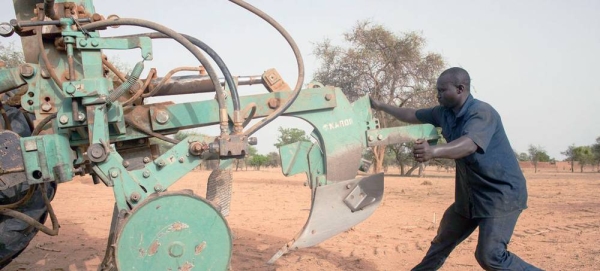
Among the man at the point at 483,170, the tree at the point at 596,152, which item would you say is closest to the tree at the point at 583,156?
the tree at the point at 596,152

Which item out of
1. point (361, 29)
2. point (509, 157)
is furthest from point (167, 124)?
point (361, 29)

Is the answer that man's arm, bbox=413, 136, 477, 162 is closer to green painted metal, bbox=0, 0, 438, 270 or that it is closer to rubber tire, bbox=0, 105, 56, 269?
green painted metal, bbox=0, 0, 438, 270

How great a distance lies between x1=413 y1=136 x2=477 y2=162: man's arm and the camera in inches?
122

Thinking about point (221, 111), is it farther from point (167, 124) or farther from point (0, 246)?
point (0, 246)

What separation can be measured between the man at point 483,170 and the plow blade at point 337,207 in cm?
68

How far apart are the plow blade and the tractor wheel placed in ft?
6.88

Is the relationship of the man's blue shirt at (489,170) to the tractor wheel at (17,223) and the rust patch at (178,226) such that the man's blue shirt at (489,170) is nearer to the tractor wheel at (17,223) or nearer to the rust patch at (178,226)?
the rust patch at (178,226)

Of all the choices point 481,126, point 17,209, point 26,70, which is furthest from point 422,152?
point 17,209

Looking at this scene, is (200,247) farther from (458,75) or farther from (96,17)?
(458,75)

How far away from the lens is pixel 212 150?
3.13 m

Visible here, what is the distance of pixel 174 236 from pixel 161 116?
0.91 metres

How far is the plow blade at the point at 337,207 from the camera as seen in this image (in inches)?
147

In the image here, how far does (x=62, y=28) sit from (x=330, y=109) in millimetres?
1889

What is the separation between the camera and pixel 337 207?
150 inches
